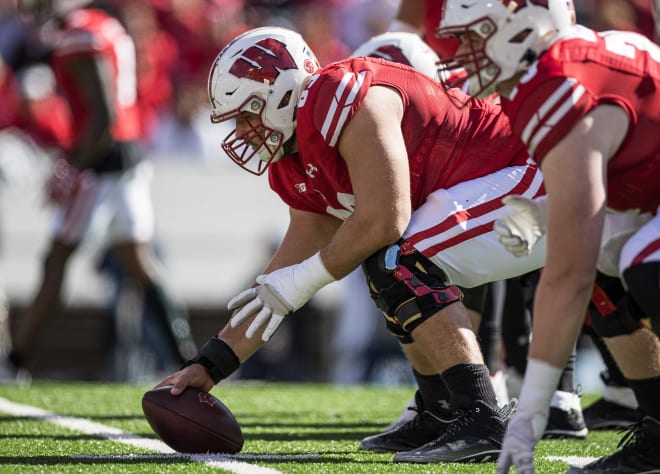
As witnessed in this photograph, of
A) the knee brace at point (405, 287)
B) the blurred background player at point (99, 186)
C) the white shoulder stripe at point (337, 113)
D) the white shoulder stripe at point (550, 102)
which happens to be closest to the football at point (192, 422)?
the knee brace at point (405, 287)

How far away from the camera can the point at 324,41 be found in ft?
33.3

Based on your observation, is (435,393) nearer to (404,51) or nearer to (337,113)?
(337,113)

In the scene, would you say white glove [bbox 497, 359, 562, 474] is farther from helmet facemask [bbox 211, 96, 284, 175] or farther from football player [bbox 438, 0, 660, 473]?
helmet facemask [bbox 211, 96, 284, 175]

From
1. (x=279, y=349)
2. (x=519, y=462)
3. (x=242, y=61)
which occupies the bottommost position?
(x=279, y=349)

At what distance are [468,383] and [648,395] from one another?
0.50 metres

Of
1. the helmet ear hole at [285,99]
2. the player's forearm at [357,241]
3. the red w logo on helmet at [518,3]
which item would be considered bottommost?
the player's forearm at [357,241]

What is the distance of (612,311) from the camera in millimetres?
3277

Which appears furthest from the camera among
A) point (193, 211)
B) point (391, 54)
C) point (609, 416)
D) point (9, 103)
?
point (193, 211)

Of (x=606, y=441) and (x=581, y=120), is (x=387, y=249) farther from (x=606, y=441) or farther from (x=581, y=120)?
A: (x=606, y=441)

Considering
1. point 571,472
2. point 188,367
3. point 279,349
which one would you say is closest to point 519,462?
point 571,472

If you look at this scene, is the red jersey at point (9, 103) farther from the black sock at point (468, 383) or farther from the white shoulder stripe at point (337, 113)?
the black sock at point (468, 383)

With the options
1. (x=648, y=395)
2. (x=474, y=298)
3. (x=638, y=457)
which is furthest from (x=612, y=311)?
(x=474, y=298)

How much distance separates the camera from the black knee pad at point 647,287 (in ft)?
9.34

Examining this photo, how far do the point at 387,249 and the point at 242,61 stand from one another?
0.72m
